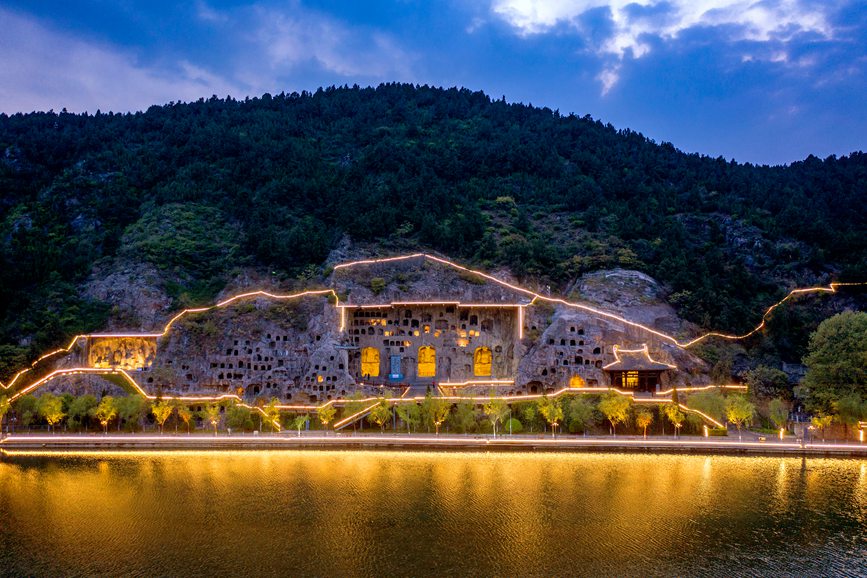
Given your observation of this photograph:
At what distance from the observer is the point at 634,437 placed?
51.4 meters

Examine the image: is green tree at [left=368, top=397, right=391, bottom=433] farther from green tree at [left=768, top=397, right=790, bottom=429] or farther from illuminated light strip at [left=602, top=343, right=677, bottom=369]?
green tree at [left=768, top=397, right=790, bottom=429]

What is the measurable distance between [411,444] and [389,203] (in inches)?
1823

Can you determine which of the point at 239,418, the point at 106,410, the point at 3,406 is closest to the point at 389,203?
the point at 239,418

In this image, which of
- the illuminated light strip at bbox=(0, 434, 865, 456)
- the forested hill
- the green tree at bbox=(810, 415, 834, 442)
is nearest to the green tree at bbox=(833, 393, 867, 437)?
the green tree at bbox=(810, 415, 834, 442)

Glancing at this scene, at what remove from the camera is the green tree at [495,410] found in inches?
2096

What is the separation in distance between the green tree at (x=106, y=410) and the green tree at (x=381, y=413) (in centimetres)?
2244

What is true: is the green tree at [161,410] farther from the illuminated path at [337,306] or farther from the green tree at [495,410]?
the green tree at [495,410]

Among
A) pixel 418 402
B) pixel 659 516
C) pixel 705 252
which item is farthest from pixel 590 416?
pixel 705 252

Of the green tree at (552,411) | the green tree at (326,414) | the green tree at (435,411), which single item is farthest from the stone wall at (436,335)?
the green tree at (552,411)

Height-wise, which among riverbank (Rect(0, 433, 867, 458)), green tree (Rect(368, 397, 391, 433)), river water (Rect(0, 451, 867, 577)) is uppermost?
green tree (Rect(368, 397, 391, 433))

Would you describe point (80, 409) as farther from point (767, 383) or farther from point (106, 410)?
point (767, 383)

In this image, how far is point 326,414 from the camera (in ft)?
183

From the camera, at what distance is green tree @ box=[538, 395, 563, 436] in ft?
172

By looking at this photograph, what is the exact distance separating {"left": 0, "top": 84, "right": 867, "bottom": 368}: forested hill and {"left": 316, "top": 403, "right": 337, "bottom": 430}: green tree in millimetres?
24108
